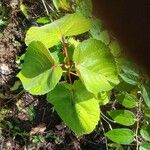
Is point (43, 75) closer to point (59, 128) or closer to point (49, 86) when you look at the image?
point (49, 86)

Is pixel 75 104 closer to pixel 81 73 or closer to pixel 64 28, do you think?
pixel 81 73

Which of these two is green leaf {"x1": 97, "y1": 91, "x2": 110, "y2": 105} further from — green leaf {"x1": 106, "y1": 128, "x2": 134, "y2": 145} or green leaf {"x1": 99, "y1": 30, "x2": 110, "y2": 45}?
green leaf {"x1": 99, "y1": 30, "x2": 110, "y2": 45}

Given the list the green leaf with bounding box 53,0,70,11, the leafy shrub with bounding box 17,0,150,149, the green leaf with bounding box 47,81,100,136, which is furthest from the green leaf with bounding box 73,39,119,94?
the green leaf with bounding box 53,0,70,11

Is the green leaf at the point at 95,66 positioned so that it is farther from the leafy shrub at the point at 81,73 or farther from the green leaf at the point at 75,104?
the green leaf at the point at 75,104

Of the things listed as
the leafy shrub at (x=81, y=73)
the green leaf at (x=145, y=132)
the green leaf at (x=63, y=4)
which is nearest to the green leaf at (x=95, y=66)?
the leafy shrub at (x=81, y=73)

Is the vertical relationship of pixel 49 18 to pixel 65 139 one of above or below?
above

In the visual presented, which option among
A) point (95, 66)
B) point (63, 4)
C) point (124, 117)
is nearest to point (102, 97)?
point (124, 117)

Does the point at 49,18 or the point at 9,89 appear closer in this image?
the point at 49,18

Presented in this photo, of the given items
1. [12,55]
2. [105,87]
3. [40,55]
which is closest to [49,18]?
[12,55]

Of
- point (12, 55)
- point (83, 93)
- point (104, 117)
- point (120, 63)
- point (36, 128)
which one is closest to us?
point (120, 63)
